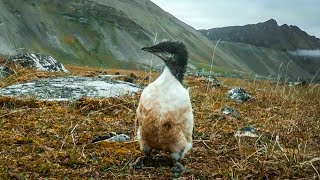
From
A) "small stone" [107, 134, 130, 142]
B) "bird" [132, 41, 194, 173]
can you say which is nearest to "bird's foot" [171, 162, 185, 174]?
"bird" [132, 41, 194, 173]

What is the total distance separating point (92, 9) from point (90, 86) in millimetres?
173631

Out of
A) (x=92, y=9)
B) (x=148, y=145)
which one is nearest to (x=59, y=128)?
(x=148, y=145)

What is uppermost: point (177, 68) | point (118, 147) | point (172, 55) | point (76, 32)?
point (172, 55)

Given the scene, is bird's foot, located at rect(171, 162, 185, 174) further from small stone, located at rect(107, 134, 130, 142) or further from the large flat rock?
the large flat rock

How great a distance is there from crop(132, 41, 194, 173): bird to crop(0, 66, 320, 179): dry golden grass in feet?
0.97

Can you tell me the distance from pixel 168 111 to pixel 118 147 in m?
1.39

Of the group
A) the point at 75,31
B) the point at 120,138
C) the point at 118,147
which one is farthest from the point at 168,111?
the point at 75,31

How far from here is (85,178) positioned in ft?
16.3

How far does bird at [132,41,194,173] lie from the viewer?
204 inches

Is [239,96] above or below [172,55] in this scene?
below

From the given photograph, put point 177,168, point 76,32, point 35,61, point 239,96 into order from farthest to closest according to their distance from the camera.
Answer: point 76,32 → point 35,61 → point 239,96 → point 177,168

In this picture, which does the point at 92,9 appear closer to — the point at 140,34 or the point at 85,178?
the point at 140,34

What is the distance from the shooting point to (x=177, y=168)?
17.4 ft

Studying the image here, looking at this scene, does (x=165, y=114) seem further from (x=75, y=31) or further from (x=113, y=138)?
(x=75, y=31)
